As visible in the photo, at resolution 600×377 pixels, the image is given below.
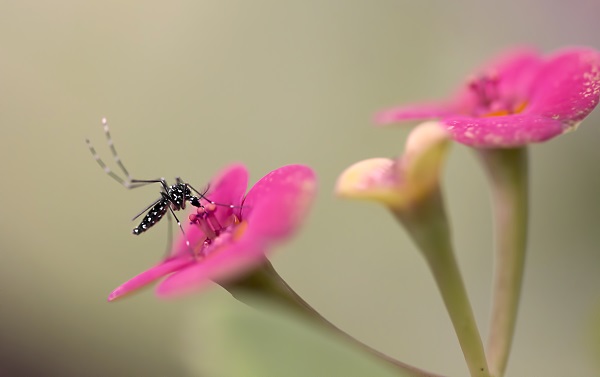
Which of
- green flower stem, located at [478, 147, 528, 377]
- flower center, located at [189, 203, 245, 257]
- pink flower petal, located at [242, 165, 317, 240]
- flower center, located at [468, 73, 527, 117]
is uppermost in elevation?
pink flower petal, located at [242, 165, 317, 240]

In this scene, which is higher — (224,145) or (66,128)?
(66,128)

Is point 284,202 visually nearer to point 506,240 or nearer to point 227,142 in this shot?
point 506,240

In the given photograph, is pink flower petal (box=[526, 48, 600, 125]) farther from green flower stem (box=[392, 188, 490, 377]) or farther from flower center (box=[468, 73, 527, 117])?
green flower stem (box=[392, 188, 490, 377])

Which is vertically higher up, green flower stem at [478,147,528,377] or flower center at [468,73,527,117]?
flower center at [468,73,527,117]

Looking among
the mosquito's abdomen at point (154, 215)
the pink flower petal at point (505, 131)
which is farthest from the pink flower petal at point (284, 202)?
the mosquito's abdomen at point (154, 215)

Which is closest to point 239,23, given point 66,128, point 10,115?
point 66,128

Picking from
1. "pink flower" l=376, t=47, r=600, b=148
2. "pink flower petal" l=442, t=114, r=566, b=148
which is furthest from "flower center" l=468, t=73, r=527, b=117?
"pink flower petal" l=442, t=114, r=566, b=148

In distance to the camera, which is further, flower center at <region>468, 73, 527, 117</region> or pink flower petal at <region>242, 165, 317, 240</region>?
flower center at <region>468, 73, 527, 117</region>

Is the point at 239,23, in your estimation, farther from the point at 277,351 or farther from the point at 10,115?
the point at 277,351
